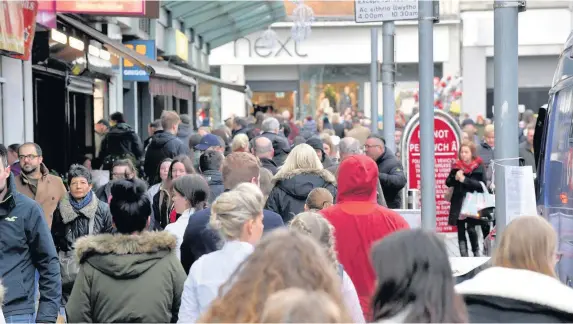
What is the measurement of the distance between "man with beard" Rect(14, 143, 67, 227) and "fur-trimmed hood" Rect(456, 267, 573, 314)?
597 cm

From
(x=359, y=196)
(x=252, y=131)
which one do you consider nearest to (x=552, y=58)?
(x=252, y=131)

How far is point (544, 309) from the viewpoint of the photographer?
4488mm

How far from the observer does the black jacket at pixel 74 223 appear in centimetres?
878

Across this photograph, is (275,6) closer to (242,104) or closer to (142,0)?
(242,104)

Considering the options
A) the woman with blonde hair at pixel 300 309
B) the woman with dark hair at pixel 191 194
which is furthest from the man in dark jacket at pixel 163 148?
the woman with blonde hair at pixel 300 309

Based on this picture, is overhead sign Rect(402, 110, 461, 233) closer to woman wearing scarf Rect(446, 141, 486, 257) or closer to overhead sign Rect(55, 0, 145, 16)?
woman wearing scarf Rect(446, 141, 486, 257)

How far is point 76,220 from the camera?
8.82 metres

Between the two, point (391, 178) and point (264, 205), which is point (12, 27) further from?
point (264, 205)

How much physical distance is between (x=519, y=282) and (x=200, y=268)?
1505 mm

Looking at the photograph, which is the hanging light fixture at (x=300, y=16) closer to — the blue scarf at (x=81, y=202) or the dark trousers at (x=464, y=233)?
the dark trousers at (x=464, y=233)

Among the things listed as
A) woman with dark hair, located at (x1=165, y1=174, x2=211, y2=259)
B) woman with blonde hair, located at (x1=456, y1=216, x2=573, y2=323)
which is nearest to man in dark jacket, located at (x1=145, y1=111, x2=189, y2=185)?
woman with dark hair, located at (x1=165, y1=174, x2=211, y2=259)

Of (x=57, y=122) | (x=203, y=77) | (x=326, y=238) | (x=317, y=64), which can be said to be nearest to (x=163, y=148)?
(x=57, y=122)

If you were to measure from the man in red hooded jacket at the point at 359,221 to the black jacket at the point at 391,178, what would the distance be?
5219 mm

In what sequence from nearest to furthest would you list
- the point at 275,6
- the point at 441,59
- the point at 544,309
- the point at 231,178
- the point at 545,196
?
the point at 544,309 → the point at 231,178 → the point at 545,196 → the point at 275,6 → the point at 441,59
